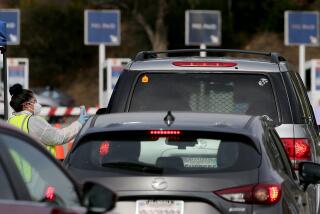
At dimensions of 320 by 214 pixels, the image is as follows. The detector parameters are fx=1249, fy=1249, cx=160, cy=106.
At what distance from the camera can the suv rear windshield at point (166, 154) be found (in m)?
7.74

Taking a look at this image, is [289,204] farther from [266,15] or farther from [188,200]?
[266,15]

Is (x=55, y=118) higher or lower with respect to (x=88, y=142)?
lower

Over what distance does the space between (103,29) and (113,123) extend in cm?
2837

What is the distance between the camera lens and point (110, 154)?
7.91 meters

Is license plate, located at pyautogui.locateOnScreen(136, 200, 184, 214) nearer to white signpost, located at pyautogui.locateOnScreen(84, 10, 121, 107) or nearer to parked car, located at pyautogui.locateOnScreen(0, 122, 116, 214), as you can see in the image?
parked car, located at pyautogui.locateOnScreen(0, 122, 116, 214)

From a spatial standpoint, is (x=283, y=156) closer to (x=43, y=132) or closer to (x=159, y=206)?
(x=159, y=206)

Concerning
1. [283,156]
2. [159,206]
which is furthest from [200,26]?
[159,206]

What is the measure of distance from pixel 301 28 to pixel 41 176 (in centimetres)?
3196

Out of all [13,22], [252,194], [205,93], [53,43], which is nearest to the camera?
[252,194]

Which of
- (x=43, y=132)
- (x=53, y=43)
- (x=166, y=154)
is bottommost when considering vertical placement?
(x=53, y=43)

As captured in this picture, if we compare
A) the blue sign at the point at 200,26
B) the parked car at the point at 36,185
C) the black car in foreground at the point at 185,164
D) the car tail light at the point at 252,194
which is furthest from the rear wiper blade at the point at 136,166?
the blue sign at the point at 200,26

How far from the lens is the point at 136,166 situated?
7738 millimetres

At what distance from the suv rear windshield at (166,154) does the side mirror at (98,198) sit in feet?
5.55

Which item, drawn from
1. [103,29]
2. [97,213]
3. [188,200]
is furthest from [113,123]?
[103,29]
